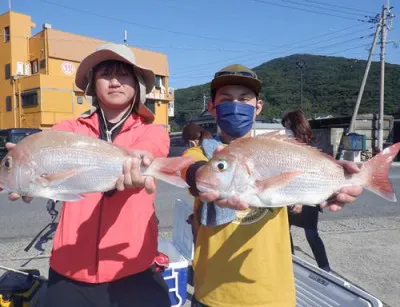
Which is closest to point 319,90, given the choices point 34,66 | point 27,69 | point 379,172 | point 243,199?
point 34,66

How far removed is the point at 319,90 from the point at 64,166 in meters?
96.5

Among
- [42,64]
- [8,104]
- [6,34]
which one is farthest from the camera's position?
[6,34]

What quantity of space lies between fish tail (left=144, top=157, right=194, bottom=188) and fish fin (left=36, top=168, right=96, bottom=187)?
0.36 m

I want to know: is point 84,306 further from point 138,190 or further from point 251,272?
point 251,272

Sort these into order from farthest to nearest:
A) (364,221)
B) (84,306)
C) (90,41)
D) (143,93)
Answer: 1. (90,41)
2. (364,221)
3. (143,93)
4. (84,306)

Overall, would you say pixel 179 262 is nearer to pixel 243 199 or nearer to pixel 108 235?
pixel 108 235

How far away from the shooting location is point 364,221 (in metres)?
7.35

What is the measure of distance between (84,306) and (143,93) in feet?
4.12

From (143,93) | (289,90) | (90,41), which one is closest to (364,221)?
(143,93)

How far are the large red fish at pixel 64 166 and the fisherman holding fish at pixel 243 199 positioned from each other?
253 millimetres

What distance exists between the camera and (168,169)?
1.89 meters

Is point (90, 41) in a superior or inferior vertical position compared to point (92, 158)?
superior

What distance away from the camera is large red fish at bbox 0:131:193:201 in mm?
1953

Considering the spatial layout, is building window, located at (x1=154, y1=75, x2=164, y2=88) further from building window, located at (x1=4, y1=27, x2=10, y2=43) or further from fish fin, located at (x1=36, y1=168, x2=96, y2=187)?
fish fin, located at (x1=36, y1=168, x2=96, y2=187)
